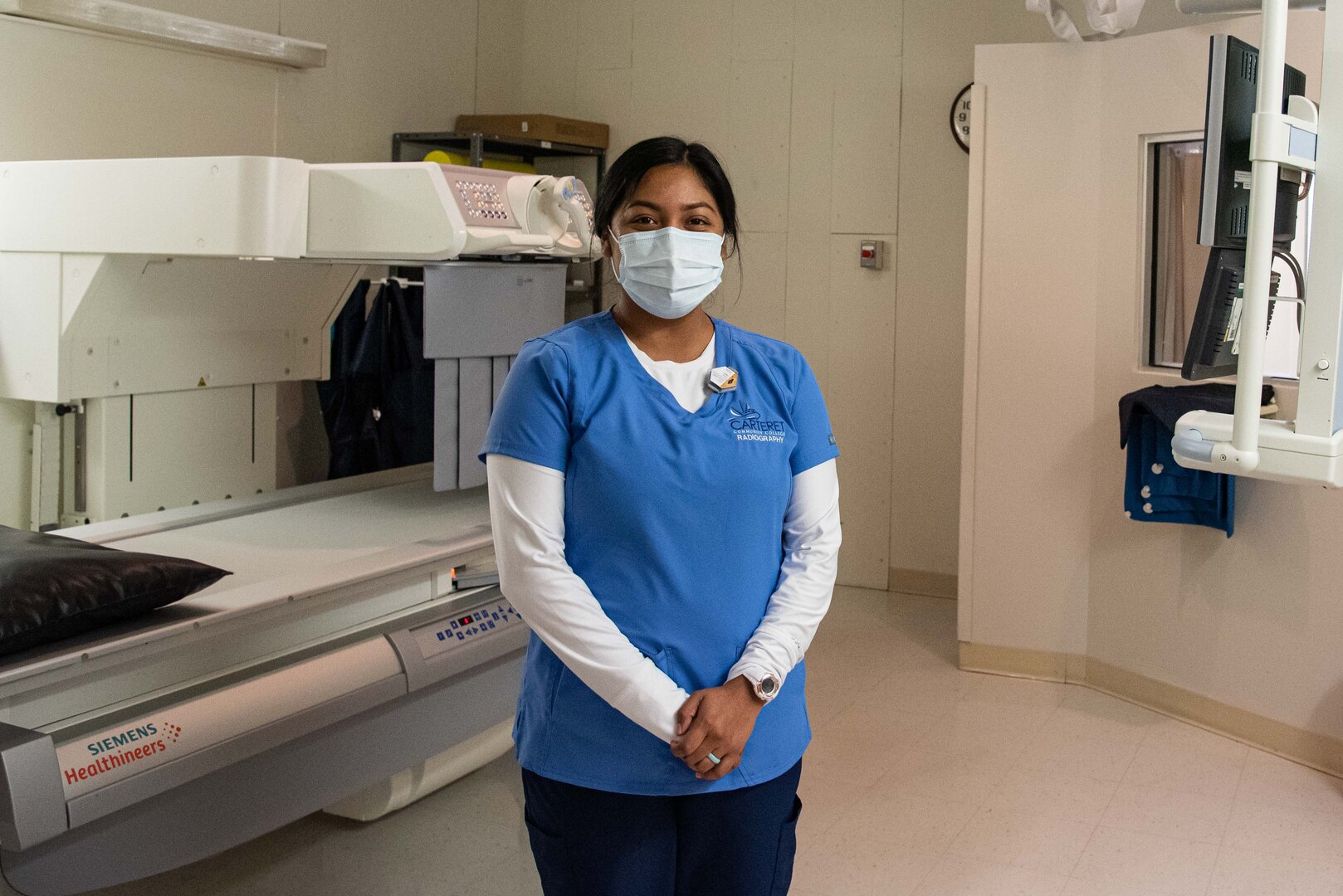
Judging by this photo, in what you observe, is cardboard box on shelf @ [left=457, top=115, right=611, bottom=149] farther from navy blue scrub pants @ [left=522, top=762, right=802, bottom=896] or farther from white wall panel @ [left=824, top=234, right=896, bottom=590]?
navy blue scrub pants @ [left=522, top=762, right=802, bottom=896]

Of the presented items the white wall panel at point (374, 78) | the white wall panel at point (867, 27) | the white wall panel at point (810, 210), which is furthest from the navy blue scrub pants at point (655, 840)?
the white wall panel at point (867, 27)

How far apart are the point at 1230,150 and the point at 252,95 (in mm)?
3323

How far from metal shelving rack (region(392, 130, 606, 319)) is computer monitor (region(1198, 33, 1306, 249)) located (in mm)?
3219

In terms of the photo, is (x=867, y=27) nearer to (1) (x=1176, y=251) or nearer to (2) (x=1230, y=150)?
(1) (x=1176, y=251)

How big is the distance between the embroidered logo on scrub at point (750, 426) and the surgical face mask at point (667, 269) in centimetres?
15

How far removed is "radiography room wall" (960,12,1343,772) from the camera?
3.41m

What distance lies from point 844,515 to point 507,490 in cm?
397

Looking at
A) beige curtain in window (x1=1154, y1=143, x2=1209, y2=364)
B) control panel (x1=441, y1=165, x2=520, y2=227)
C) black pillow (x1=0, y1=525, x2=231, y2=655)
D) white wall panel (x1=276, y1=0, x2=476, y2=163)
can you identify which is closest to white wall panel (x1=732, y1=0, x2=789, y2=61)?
white wall panel (x1=276, y1=0, x2=476, y2=163)

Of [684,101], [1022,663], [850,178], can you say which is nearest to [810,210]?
[850,178]

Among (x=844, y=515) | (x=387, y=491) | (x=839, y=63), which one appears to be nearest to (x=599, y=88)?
(x=839, y=63)

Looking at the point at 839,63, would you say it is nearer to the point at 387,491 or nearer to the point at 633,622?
the point at 387,491

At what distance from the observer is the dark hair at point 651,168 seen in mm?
1549

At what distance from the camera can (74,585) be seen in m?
1.89

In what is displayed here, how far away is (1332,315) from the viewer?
5.41ft
